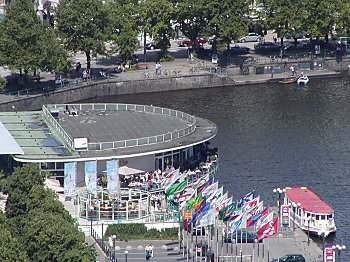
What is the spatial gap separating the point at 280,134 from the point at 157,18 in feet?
129

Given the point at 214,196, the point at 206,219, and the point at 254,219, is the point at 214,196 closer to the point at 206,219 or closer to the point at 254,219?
the point at 206,219

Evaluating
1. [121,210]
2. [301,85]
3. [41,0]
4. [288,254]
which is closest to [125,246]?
[121,210]

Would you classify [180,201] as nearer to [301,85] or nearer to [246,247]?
[246,247]

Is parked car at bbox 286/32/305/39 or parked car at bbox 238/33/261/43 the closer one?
parked car at bbox 286/32/305/39

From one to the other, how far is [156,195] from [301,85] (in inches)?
2279

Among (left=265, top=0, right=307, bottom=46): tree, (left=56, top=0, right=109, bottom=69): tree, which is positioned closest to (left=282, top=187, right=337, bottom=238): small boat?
(left=56, top=0, right=109, bottom=69): tree

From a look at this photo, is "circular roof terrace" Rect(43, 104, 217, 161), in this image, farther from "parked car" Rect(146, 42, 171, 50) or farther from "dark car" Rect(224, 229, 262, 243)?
"parked car" Rect(146, 42, 171, 50)

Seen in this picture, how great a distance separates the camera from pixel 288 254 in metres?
97.6

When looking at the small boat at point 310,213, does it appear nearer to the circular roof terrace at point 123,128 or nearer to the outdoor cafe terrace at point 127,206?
the outdoor cafe terrace at point 127,206

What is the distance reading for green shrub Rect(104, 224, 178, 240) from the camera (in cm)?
10056

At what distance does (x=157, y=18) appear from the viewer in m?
168

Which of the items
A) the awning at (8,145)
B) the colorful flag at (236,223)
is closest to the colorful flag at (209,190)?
the colorful flag at (236,223)

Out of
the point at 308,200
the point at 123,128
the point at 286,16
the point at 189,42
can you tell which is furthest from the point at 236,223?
the point at 189,42

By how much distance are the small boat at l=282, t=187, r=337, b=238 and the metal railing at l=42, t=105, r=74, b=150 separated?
18743mm
